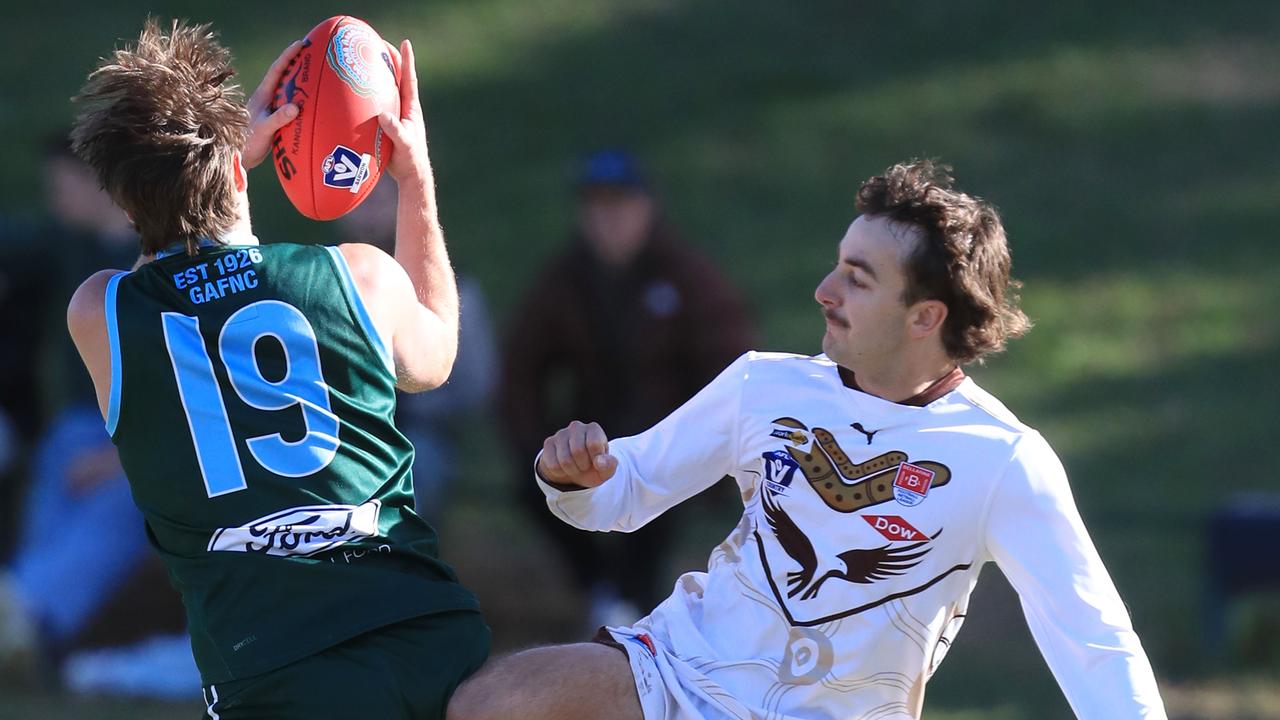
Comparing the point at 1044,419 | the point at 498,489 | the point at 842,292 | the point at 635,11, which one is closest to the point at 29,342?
the point at 498,489

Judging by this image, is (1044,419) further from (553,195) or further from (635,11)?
(635,11)

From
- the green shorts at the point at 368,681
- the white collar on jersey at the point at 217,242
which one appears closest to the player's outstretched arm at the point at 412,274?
the white collar on jersey at the point at 217,242

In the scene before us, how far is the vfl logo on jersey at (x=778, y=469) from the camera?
3.18 metres

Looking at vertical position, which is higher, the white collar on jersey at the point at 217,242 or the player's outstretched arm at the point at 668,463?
the white collar on jersey at the point at 217,242

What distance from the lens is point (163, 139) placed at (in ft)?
9.62

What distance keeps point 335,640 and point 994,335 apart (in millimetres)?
1477

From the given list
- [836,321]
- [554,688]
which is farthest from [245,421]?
[836,321]

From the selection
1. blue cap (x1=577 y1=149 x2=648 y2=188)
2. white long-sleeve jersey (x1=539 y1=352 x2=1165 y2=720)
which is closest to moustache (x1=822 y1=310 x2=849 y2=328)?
white long-sleeve jersey (x1=539 y1=352 x2=1165 y2=720)

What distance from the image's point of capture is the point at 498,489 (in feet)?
29.8

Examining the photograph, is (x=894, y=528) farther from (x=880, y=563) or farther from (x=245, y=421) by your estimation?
(x=245, y=421)

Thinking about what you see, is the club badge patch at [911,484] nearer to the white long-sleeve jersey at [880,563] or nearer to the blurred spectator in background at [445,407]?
the white long-sleeve jersey at [880,563]

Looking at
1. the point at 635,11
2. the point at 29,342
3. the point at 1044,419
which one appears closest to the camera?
the point at 29,342

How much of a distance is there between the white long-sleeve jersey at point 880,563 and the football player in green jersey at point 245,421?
457mm

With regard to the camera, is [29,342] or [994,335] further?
[29,342]
